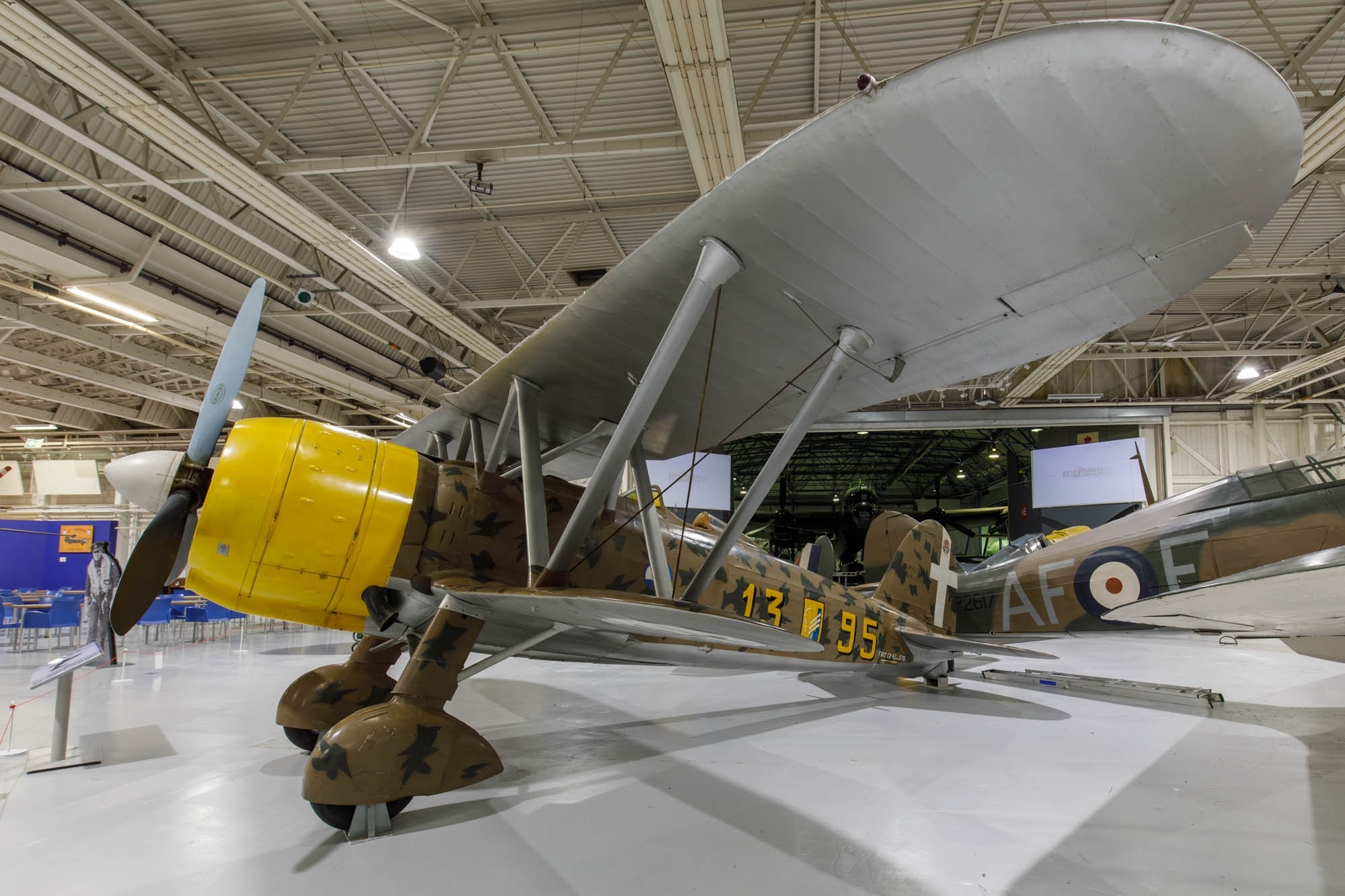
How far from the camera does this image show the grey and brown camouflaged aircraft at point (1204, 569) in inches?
101

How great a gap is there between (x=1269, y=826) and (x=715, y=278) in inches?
135

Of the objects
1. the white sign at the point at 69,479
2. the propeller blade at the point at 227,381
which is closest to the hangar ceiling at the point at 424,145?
the white sign at the point at 69,479

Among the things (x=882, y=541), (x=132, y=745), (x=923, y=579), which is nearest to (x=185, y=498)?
(x=132, y=745)

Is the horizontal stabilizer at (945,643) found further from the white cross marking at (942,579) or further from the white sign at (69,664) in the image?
the white sign at (69,664)

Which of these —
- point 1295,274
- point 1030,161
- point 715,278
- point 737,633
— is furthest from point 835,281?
point 1295,274

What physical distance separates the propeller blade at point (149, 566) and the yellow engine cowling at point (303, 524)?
16 centimetres

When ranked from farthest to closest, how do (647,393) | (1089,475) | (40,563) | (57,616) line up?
(1089,475) < (40,563) < (57,616) < (647,393)

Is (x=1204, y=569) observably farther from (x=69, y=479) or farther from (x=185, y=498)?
(x=69, y=479)

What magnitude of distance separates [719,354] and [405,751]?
2.47 metres

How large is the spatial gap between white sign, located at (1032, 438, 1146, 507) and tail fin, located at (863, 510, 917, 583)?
12198 mm

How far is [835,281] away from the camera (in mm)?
2898

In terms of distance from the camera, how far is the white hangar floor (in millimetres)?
2377

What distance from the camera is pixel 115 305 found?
11.1 meters

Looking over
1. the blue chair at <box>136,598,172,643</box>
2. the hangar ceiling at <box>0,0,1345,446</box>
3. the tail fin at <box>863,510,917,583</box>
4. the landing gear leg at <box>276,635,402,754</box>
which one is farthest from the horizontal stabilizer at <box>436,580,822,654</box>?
the blue chair at <box>136,598,172,643</box>
